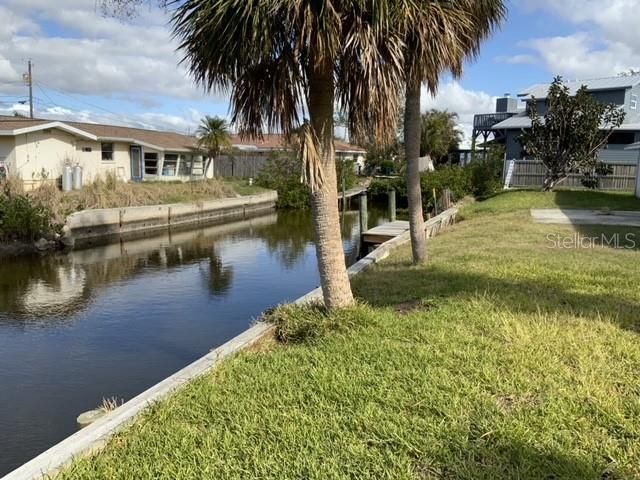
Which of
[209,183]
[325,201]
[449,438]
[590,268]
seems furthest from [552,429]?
[209,183]

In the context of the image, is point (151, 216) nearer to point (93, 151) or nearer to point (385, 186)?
point (93, 151)

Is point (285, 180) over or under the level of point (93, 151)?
under

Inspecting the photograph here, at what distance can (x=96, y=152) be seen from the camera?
31.7 metres

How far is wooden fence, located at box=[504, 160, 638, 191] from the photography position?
88.5 feet

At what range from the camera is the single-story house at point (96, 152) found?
87.2 feet

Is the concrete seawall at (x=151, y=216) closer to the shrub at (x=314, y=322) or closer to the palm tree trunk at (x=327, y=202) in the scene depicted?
the shrub at (x=314, y=322)

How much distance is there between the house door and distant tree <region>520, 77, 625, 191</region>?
23.3 metres

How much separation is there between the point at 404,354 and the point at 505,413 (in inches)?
53.9

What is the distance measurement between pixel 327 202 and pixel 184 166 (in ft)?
117

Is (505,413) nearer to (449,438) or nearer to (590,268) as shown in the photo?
(449,438)

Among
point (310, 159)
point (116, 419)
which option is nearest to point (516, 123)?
point (310, 159)

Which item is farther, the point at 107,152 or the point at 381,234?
the point at 107,152

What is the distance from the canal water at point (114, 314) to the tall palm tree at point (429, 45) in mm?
4385

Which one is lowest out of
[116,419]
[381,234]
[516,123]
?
[116,419]
